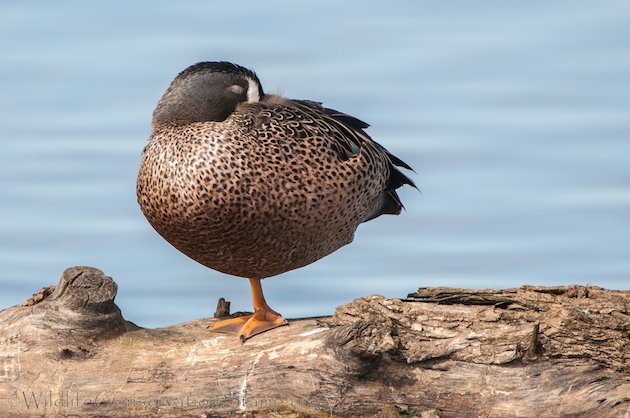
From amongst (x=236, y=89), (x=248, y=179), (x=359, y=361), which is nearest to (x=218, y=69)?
(x=236, y=89)

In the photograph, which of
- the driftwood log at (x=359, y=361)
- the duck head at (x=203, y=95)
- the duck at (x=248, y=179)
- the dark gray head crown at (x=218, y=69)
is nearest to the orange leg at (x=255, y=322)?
the duck at (x=248, y=179)

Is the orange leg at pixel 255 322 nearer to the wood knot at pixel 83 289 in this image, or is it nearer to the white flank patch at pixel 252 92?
the wood knot at pixel 83 289

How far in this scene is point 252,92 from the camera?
21.0ft

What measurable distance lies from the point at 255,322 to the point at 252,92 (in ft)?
3.95

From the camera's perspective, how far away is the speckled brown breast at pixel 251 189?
589cm

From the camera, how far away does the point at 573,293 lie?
592 centimetres

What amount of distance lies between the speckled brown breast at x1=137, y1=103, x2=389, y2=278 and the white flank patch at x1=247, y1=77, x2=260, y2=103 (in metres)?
0.06

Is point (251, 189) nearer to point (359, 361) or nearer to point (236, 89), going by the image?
point (236, 89)

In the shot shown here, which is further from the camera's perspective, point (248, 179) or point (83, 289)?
point (83, 289)

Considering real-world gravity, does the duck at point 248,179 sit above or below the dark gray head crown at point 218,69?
below

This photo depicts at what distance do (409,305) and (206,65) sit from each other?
5.44 feet

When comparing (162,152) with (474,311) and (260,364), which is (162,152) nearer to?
(260,364)

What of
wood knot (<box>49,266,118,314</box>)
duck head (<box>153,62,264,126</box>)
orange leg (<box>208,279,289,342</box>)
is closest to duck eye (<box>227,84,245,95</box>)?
duck head (<box>153,62,264,126</box>)

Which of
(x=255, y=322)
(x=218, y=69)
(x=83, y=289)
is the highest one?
(x=218, y=69)
